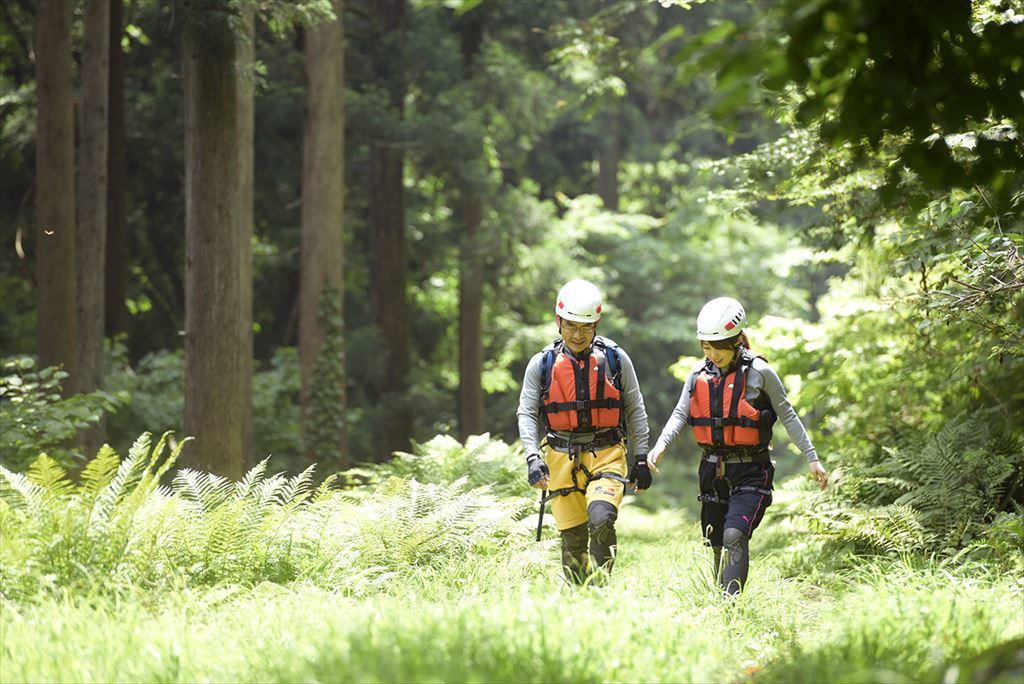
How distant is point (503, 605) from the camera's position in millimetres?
5613

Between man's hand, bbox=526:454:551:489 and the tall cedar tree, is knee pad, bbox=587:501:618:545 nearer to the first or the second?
man's hand, bbox=526:454:551:489

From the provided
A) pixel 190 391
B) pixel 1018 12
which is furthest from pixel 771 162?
pixel 190 391

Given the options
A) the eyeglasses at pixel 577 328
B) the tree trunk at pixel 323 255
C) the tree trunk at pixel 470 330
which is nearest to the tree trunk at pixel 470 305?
the tree trunk at pixel 470 330

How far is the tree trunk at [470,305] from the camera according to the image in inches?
985

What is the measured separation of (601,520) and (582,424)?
65 cm

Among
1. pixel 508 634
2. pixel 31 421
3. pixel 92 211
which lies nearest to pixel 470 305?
pixel 92 211

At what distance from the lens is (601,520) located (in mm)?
7449

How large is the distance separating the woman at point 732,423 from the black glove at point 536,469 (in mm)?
766

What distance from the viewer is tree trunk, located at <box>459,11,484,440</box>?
985 inches

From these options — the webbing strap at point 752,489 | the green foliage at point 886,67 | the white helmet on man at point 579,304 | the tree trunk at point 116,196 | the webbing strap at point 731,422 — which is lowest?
the webbing strap at point 752,489

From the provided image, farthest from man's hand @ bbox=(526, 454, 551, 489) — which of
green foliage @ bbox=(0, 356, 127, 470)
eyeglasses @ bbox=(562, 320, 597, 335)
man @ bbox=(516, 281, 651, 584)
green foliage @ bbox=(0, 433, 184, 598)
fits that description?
green foliage @ bbox=(0, 356, 127, 470)

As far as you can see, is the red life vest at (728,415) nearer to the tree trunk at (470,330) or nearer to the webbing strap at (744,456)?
the webbing strap at (744,456)

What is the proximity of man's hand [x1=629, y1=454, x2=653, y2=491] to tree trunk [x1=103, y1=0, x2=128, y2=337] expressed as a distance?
15665mm

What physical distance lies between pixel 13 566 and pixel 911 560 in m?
5.76
